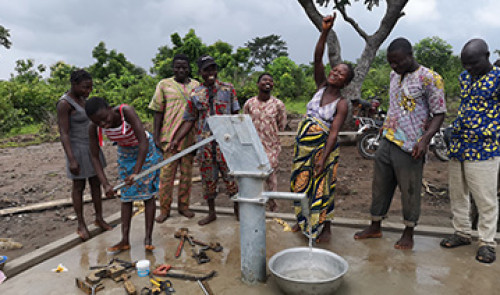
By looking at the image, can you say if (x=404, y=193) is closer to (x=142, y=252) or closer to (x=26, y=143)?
(x=142, y=252)

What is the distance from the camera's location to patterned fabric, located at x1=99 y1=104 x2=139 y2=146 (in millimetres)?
2795

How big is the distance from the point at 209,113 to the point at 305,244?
1593mm

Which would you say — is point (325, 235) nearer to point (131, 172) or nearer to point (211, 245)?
point (211, 245)

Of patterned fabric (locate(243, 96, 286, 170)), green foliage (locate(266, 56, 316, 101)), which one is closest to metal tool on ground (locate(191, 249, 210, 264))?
patterned fabric (locate(243, 96, 286, 170))

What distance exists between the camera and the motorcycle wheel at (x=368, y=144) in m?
7.36

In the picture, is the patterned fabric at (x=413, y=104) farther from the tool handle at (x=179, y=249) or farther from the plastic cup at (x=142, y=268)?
the plastic cup at (x=142, y=268)

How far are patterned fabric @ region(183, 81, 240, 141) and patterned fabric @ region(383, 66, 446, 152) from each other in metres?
1.61

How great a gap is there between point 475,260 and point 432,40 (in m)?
22.1

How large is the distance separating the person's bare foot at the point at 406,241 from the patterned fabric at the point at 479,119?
745 millimetres

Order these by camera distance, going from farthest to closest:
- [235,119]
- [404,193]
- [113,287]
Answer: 1. [404,193]
2. [113,287]
3. [235,119]

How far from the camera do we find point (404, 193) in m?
2.91

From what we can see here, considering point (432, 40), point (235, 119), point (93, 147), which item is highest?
point (432, 40)

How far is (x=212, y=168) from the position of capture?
3.64 metres

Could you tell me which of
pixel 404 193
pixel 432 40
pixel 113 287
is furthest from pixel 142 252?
pixel 432 40
